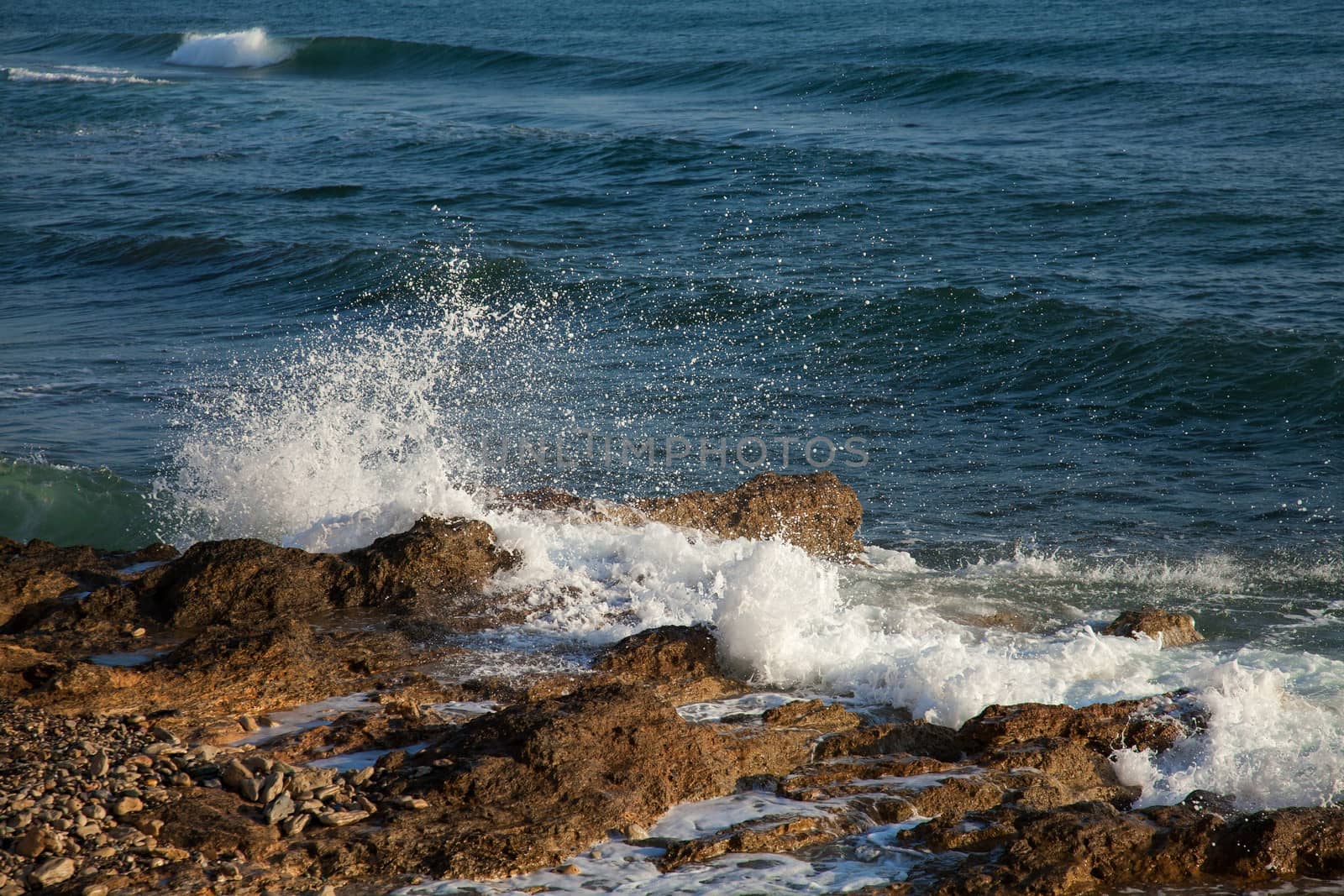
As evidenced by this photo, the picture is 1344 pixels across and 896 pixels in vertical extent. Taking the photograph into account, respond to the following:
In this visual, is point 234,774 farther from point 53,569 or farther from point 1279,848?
point 1279,848

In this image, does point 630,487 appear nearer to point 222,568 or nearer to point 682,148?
point 222,568

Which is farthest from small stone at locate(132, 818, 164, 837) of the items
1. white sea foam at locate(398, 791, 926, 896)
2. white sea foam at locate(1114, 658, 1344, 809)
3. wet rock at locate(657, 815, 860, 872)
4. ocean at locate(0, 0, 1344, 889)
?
white sea foam at locate(1114, 658, 1344, 809)

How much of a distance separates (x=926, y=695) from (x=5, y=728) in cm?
381

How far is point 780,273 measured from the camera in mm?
14789

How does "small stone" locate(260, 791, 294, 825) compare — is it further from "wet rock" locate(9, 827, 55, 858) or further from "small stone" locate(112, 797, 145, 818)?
"wet rock" locate(9, 827, 55, 858)

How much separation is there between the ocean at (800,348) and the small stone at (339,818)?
5.64 ft

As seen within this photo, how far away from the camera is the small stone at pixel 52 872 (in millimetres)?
3611

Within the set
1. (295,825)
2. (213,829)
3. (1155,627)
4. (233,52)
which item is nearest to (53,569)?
(213,829)

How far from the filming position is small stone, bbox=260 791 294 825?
4.07 m

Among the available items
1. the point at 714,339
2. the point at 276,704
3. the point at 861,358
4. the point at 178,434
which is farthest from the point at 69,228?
the point at 276,704

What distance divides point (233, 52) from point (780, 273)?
1141 inches

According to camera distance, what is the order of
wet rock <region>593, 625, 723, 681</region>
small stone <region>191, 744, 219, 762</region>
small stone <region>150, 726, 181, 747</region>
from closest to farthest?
small stone <region>191, 744, 219, 762</region>, small stone <region>150, 726, 181, 747</region>, wet rock <region>593, 625, 723, 681</region>

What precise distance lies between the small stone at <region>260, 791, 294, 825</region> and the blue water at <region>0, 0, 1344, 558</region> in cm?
497

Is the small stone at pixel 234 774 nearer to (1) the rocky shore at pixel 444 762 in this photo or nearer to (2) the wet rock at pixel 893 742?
(1) the rocky shore at pixel 444 762
